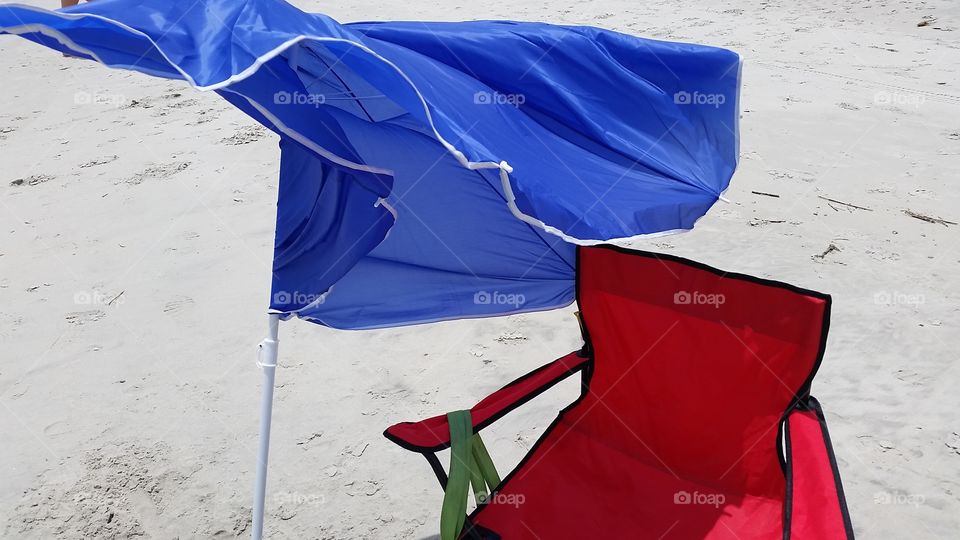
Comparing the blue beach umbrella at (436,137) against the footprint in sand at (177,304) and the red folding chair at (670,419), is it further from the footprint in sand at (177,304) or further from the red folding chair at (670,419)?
the footprint in sand at (177,304)

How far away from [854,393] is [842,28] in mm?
A: 5257

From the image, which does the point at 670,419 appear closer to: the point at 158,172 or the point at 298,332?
the point at 298,332

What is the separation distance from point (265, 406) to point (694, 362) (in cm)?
123

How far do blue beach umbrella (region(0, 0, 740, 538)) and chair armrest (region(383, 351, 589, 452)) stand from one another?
0.73ft

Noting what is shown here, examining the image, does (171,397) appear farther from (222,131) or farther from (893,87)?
(893,87)

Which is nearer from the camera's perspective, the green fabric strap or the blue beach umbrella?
the blue beach umbrella

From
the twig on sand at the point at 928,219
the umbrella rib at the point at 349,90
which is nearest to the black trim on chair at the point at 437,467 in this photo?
the umbrella rib at the point at 349,90

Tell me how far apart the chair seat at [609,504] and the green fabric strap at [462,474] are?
62mm

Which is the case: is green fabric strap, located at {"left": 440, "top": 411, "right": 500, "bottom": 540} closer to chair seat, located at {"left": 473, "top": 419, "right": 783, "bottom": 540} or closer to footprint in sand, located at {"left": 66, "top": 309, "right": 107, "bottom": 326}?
chair seat, located at {"left": 473, "top": 419, "right": 783, "bottom": 540}

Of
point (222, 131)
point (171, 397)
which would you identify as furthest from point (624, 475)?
point (222, 131)

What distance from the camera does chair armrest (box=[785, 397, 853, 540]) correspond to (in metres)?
2.17

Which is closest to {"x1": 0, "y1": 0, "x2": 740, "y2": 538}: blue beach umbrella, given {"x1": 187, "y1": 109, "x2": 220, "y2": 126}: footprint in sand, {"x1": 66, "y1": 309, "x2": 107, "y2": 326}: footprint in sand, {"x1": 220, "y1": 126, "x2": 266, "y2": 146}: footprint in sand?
{"x1": 66, "y1": 309, "x2": 107, "y2": 326}: footprint in sand

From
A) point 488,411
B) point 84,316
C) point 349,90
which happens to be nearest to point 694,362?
point 488,411

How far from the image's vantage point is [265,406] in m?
2.44
